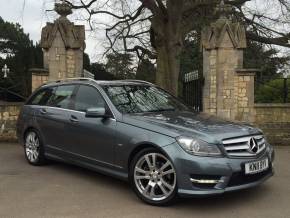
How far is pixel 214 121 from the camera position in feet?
22.0

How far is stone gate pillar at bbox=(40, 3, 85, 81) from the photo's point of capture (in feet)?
40.9

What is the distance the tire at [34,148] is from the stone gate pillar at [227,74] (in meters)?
5.39

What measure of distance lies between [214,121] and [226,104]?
580cm

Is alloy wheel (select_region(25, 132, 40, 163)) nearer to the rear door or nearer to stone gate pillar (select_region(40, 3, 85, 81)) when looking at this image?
the rear door

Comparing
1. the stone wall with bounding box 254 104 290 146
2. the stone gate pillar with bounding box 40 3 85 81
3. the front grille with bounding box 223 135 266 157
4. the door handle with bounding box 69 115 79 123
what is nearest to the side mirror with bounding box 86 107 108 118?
the door handle with bounding box 69 115 79 123

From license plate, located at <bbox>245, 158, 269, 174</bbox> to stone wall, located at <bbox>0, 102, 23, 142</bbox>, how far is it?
24.7 ft

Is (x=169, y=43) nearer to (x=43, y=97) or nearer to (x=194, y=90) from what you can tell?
(x=194, y=90)

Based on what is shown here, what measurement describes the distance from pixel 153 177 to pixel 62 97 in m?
2.86

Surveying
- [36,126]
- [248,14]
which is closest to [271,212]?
[36,126]

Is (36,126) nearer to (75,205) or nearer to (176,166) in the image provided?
(75,205)

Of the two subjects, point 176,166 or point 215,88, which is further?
point 215,88

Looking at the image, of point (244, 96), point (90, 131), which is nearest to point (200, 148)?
point (90, 131)

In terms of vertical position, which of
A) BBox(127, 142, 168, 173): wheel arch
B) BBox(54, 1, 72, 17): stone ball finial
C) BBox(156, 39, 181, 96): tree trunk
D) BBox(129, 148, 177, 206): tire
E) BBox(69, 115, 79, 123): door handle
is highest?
BBox(54, 1, 72, 17): stone ball finial

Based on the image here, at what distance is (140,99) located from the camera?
293 inches
